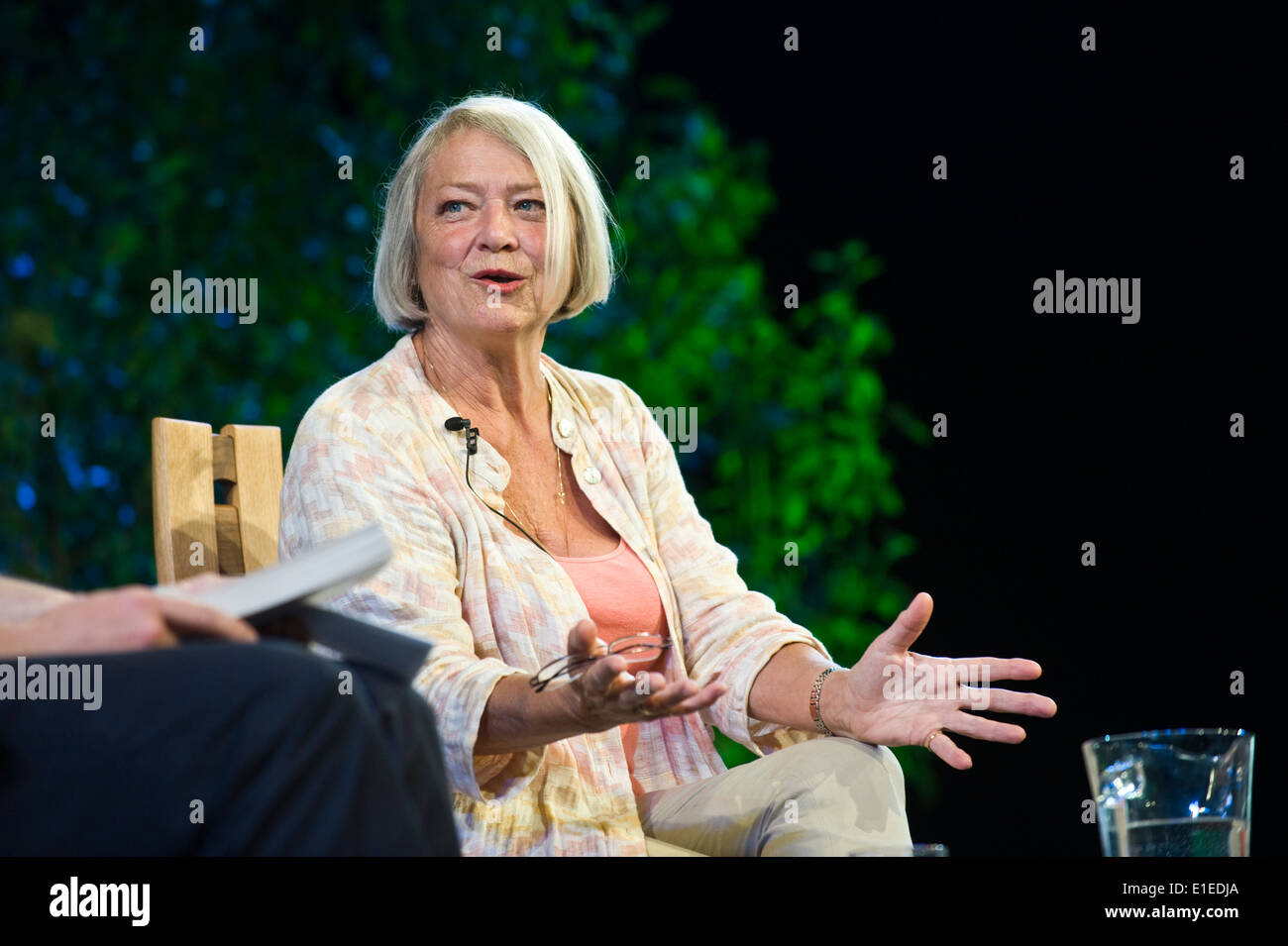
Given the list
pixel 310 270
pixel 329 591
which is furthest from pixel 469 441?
pixel 310 270

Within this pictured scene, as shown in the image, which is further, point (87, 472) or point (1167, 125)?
point (87, 472)

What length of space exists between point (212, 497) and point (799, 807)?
2.75 feet

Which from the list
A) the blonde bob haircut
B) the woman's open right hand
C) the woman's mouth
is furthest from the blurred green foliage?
the woman's open right hand

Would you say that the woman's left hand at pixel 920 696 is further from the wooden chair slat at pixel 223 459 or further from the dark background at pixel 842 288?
the dark background at pixel 842 288

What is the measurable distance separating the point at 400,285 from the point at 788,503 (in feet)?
4.54

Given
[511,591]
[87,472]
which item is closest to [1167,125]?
[511,591]

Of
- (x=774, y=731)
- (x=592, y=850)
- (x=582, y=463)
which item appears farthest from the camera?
(x=582, y=463)

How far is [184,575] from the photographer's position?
5.56 feet

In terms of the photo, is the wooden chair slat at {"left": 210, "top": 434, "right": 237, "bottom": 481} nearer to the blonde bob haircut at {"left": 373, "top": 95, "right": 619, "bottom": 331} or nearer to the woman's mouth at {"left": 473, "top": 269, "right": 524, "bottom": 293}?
the blonde bob haircut at {"left": 373, "top": 95, "right": 619, "bottom": 331}

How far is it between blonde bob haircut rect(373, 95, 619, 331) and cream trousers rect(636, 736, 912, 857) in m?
0.68

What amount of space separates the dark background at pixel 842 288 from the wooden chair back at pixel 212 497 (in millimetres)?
1080

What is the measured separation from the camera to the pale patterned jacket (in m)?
1.51

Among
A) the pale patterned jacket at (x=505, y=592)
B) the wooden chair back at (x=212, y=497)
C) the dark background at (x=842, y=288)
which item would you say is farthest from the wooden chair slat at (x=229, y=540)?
the dark background at (x=842, y=288)

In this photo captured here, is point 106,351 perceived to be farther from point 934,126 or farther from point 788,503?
point 934,126
